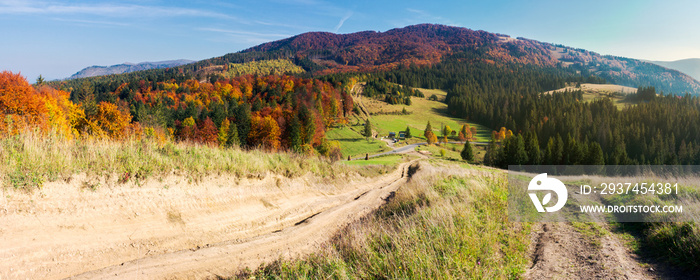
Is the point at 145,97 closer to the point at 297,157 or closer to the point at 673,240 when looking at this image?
the point at 297,157

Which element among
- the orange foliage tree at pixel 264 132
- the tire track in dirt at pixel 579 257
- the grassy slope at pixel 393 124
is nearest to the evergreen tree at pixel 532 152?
the grassy slope at pixel 393 124

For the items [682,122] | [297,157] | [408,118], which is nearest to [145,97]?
[408,118]

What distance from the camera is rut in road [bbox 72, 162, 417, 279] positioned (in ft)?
23.6

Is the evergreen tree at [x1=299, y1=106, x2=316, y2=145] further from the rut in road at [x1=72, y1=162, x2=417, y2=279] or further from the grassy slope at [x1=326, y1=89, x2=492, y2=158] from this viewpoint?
the rut in road at [x1=72, y1=162, x2=417, y2=279]

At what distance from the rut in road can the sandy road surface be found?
0.02 metres

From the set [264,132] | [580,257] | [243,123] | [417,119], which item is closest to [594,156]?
[580,257]

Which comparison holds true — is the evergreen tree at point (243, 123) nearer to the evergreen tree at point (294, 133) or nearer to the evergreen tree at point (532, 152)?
the evergreen tree at point (294, 133)

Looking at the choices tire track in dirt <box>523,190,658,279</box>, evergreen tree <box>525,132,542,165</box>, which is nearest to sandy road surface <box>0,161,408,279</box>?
tire track in dirt <box>523,190,658,279</box>

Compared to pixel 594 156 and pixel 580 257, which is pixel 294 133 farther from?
pixel 594 156

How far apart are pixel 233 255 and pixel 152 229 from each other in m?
2.50

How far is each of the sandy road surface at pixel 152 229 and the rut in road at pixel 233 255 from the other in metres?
0.02

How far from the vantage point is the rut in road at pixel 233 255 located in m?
7.19

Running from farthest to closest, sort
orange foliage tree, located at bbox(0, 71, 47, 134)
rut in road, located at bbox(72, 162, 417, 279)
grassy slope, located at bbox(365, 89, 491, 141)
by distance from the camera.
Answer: grassy slope, located at bbox(365, 89, 491, 141) → orange foliage tree, located at bbox(0, 71, 47, 134) → rut in road, located at bbox(72, 162, 417, 279)

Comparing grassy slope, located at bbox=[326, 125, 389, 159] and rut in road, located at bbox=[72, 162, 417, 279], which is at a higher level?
rut in road, located at bbox=[72, 162, 417, 279]
